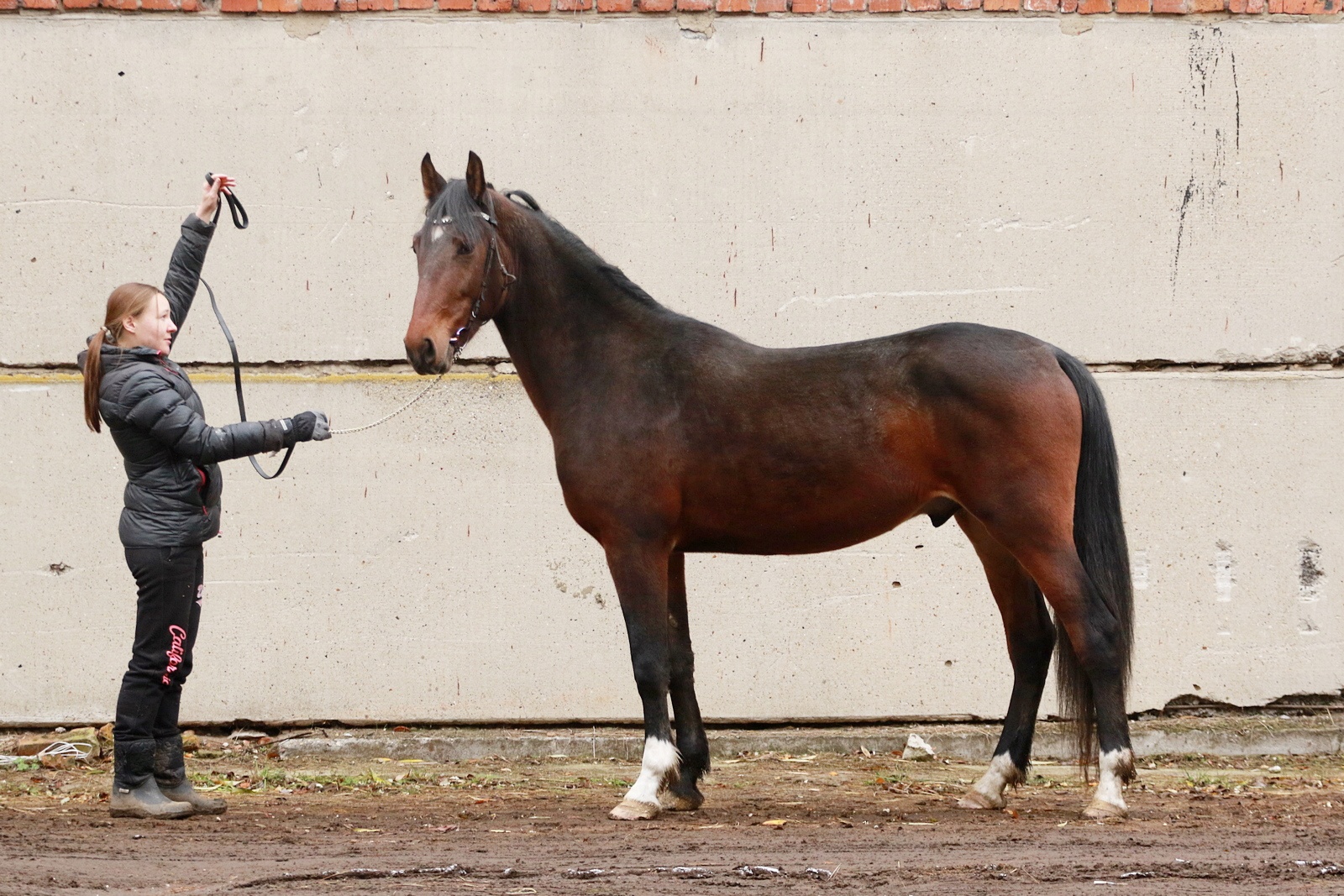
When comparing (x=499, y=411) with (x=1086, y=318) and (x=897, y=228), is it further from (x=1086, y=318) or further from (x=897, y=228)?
(x=1086, y=318)

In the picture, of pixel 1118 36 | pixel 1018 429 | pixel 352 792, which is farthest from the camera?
pixel 1118 36

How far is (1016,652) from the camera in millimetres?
4938

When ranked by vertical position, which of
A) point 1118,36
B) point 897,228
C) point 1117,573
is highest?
point 1118,36

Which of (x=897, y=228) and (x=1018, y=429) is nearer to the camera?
(x=1018, y=429)

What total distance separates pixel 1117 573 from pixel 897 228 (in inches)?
85.4

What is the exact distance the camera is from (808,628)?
6121 millimetres

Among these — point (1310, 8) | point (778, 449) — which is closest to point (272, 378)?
point (778, 449)

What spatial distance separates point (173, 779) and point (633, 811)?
1.71m

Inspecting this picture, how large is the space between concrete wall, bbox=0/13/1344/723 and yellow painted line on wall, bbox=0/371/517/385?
19mm

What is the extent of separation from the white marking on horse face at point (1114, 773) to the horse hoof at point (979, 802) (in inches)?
17.5

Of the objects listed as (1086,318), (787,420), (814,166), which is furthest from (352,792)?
(1086,318)

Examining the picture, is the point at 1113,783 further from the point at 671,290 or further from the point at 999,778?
the point at 671,290

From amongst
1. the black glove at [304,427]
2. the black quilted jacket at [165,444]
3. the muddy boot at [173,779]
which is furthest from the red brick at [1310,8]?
the muddy boot at [173,779]

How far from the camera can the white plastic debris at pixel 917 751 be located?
602cm
